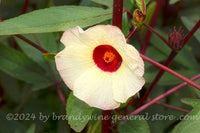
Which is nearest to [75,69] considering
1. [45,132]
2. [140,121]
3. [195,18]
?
[140,121]

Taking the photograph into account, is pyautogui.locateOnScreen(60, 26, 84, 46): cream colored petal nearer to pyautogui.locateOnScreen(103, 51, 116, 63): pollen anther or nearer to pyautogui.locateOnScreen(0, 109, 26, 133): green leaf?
pyautogui.locateOnScreen(103, 51, 116, 63): pollen anther

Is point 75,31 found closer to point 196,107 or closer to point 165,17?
point 196,107

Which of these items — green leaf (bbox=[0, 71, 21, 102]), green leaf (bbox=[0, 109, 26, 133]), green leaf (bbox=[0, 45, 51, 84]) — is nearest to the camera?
green leaf (bbox=[0, 45, 51, 84])

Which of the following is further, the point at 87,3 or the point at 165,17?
the point at 165,17

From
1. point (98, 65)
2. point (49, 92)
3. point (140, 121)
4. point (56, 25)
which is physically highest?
point (56, 25)

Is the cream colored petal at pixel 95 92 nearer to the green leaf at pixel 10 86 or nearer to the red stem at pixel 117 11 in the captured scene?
the red stem at pixel 117 11

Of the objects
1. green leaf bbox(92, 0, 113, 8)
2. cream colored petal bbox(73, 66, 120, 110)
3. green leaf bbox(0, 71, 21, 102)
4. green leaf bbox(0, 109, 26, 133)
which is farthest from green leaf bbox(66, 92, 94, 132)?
green leaf bbox(0, 71, 21, 102)
